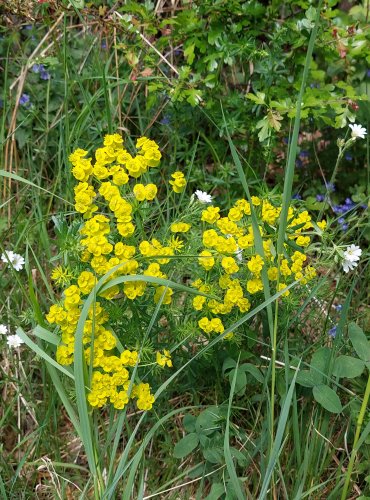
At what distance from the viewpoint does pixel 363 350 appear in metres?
2.03

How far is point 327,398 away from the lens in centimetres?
199

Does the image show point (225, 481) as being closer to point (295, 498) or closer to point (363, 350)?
point (295, 498)

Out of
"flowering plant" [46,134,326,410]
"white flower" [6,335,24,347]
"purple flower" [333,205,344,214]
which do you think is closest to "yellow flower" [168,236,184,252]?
"flowering plant" [46,134,326,410]

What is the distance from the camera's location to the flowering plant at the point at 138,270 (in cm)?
186

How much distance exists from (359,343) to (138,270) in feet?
1.93

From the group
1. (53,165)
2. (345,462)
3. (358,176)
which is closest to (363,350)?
(345,462)

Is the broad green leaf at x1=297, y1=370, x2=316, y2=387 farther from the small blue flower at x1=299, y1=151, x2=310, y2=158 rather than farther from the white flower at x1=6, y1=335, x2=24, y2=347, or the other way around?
the small blue flower at x1=299, y1=151, x2=310, y2=158

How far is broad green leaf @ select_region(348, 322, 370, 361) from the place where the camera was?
203cm

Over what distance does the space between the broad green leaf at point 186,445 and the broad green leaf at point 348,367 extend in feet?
1.28

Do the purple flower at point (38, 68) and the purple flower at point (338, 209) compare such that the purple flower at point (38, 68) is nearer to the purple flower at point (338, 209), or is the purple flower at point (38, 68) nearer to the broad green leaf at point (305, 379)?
the purple flower at point (338, 209)

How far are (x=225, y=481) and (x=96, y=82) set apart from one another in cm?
167

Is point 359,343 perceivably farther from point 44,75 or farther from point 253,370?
point 44,75

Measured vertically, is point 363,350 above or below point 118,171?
below

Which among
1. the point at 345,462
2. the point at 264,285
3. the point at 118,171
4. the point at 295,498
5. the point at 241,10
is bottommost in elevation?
the point at 345,462
